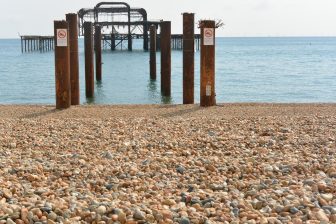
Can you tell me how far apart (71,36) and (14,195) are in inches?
350

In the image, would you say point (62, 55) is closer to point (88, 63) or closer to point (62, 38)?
point (62, 38)

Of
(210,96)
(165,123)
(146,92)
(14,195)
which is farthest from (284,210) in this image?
(146,92)

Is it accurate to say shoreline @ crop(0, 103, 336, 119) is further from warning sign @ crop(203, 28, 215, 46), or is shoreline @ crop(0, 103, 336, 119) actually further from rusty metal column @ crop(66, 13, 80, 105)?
warning sign @ crop(203, 28, 215, 46)

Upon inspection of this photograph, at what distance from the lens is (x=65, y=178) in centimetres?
626

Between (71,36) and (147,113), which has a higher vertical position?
(71,36)

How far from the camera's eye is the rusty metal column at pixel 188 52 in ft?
43.5

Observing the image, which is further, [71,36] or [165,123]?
[71,36]

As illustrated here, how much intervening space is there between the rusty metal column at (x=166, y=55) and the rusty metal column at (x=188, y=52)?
296cm

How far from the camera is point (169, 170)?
654 centimetres

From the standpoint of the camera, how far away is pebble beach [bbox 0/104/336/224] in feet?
15.9

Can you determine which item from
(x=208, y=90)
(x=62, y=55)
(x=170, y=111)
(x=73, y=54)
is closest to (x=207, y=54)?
(x=208, y=90)

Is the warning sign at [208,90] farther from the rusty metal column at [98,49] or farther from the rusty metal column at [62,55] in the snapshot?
the rusty metal column at [98,49]

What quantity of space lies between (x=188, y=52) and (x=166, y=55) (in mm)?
4029

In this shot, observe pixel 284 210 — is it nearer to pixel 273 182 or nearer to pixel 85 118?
pixel 273 182
